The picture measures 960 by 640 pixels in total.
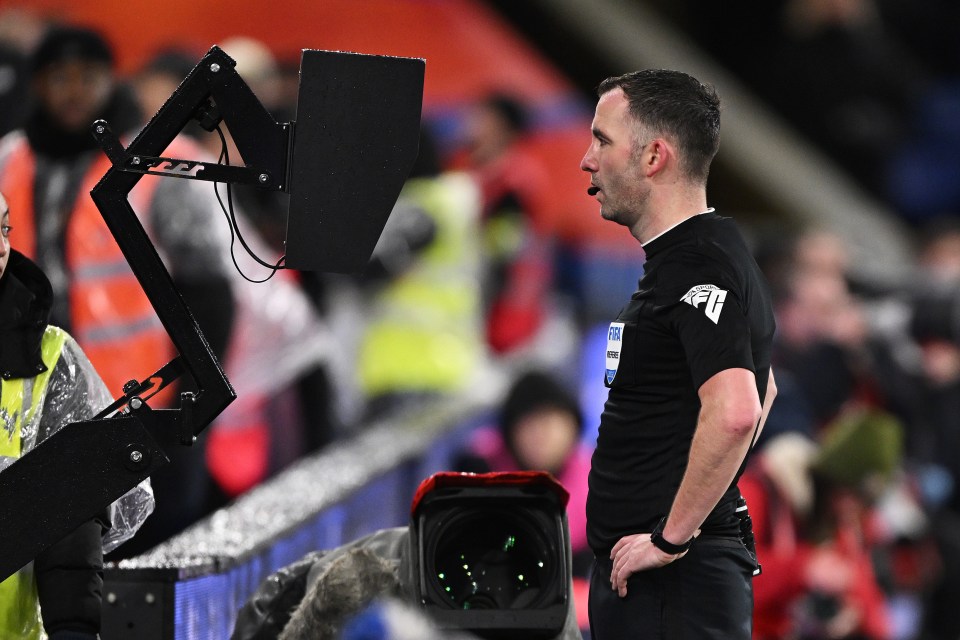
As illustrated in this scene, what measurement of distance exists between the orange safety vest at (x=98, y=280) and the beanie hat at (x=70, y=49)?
29cm

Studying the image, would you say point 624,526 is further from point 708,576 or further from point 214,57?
point 214,57

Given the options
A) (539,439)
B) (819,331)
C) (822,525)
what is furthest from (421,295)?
(822,525)

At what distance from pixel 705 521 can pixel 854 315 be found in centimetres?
579

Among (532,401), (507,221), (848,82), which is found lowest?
(532,401)

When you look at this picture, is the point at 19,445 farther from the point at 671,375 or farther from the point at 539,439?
the point at 539,439

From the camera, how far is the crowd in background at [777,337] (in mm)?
6008

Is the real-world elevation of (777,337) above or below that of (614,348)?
below

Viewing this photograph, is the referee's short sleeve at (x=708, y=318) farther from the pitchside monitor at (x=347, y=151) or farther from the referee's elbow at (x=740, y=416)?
the pitchside monitor at (x=347, y=151)

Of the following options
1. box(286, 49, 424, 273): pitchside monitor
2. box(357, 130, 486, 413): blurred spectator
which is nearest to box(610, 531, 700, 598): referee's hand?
box(286, 49, 424, 273): pitchside monitor

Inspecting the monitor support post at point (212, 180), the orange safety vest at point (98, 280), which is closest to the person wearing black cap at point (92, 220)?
the orange safety vest at point (98, 280)

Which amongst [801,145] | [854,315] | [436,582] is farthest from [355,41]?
[436,582]

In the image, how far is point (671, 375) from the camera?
113 inches

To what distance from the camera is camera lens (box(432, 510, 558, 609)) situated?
10.5 feet

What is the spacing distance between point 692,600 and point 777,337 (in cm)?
542
